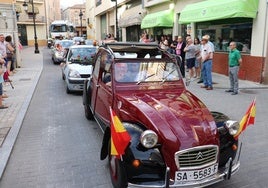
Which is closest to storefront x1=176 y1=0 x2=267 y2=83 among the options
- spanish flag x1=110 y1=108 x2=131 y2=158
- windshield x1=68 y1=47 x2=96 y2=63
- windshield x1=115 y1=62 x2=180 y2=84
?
windshield x1=68 y1=47 x2=96 y2=63

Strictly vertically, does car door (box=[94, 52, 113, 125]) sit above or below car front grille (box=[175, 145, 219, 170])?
above

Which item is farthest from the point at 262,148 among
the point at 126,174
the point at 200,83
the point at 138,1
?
the point at 138,1

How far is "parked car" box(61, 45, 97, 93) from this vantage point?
9609mm

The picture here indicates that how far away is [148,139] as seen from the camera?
341cm

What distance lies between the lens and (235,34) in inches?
509

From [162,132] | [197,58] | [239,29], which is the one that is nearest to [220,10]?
[239,29]

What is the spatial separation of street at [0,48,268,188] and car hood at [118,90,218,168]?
963 millimetres

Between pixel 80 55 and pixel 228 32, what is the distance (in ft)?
22.4

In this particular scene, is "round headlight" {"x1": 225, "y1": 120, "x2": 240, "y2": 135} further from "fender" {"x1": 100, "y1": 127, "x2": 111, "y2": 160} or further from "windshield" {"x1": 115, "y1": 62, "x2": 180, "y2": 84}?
"fender" {"x1": 100, "y1": 127, "x2": 111, "y2": 160}

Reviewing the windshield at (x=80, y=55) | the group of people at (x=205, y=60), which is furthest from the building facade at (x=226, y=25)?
the windshield at (x=80, y=55)

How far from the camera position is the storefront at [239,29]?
10930 millimetres

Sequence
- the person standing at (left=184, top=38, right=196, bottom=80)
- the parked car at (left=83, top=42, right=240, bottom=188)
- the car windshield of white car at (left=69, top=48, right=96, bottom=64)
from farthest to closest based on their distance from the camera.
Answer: the person standing at (left=184, top=38, right=196, bottom=80)
the car windshield of white car at (left=69, top=48, right=96, bottom=64)
the parked car at (left=83, top=42, right=240, bottom=188)

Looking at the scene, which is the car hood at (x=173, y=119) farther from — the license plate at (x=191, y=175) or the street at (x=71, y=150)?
the street at (x=71, y=150)

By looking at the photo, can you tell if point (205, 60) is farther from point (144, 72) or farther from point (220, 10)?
point (144, 72)
